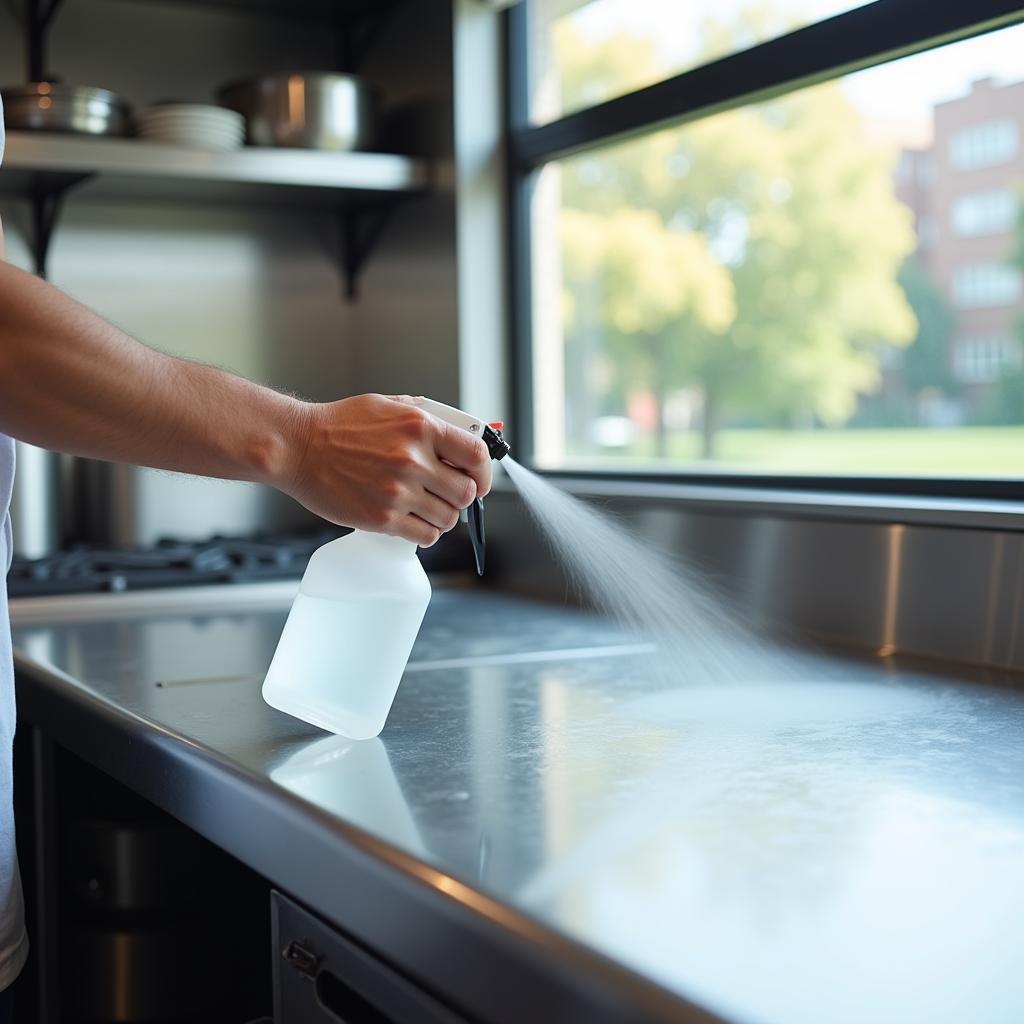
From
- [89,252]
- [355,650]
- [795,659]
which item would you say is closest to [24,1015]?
[355,650]

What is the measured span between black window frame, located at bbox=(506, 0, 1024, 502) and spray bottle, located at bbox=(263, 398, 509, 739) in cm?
81

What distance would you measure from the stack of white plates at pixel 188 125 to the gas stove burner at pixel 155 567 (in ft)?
2.23

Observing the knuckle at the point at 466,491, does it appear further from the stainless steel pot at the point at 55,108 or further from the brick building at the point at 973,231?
the brick building at the point at 973,231

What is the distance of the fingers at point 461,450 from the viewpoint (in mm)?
969

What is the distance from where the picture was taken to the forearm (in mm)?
867

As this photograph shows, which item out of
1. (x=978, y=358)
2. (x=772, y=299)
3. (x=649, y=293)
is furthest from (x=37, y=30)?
(x=772, y=299)

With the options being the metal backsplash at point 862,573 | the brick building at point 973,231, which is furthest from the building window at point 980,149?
the metal backsplash at point 862,573

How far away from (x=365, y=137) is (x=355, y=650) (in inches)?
62.6

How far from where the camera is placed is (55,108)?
213 cm

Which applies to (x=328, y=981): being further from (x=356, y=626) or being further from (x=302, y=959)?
(x=356, y=626)

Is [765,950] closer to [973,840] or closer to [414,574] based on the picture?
[973,840]

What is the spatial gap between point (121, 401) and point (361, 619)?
0.25 m

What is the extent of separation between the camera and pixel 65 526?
2.53m

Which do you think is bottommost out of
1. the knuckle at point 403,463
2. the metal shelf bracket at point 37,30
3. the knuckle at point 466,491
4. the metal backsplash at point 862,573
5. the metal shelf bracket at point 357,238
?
the metal backsplash at point 862,573
